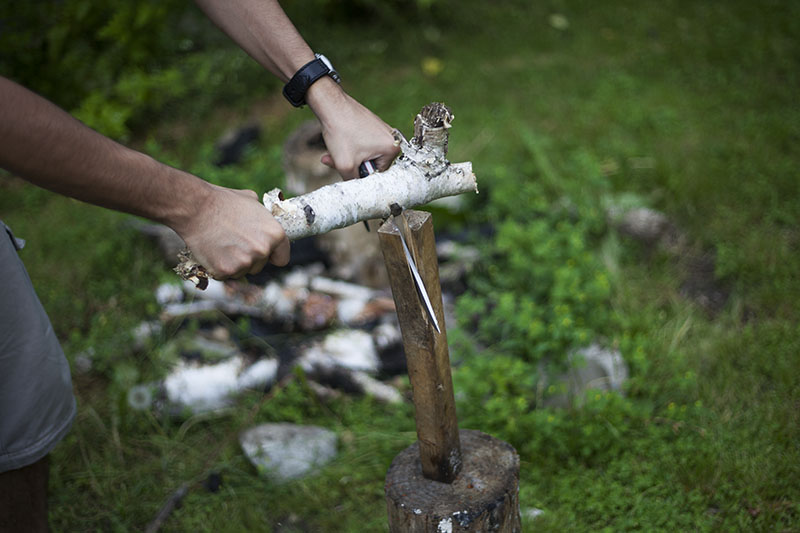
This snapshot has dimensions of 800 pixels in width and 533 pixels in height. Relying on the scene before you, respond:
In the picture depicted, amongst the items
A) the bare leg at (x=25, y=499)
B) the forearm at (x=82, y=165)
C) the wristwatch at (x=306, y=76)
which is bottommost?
the bare leg at (x=25, y=499)

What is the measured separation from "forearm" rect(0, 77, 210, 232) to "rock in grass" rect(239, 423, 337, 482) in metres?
1.52

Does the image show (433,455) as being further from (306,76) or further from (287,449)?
(306,76)

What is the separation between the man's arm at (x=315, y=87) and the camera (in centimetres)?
186

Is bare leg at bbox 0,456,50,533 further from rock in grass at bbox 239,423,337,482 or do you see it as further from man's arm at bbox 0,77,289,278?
man's arm at bbox 0,77,289,278

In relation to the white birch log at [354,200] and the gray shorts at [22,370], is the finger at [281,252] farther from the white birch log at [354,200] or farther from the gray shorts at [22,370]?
the gray shorts at [22,370]

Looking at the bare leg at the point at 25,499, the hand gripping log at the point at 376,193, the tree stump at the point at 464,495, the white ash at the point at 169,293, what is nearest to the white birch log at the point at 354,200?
the hand gripping log at the point at 376,193

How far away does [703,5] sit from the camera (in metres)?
7.05

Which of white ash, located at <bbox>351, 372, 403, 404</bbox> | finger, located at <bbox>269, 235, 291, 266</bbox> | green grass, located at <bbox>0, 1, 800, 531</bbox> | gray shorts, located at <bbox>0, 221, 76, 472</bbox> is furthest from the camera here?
white ash, located at <bbox>351, 372, 403, 404</bbox>

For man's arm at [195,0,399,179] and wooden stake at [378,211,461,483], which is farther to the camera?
man's arm at [195,0,399,179]

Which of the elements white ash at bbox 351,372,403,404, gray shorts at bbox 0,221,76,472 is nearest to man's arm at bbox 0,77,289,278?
gray shorts at bbox 0,221,76,472

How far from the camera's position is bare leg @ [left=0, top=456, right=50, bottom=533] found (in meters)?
1.97

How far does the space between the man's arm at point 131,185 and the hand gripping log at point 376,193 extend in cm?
5

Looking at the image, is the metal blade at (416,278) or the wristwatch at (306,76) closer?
the metal blade at (416,278)

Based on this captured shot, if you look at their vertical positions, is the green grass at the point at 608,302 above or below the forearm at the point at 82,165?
below
